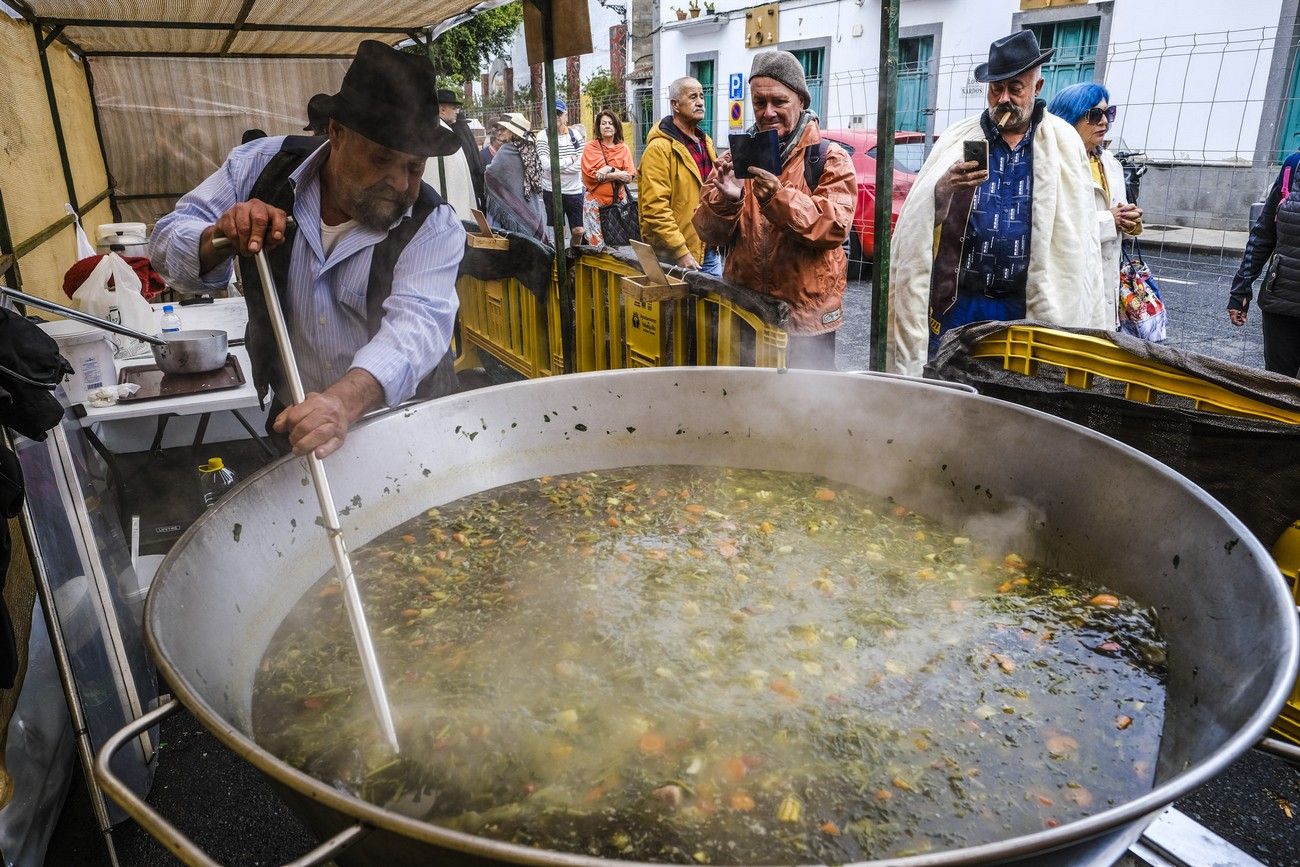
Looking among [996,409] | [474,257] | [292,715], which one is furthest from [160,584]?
[474,257]

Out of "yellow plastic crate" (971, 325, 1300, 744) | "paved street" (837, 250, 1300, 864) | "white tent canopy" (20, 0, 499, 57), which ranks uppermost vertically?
"white tent canopy" (20, 0, 499, 57)

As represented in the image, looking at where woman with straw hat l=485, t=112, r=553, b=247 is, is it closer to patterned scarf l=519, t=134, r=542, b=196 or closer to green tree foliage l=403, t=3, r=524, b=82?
patterned scarf l=519, t=134, r=542, b=196

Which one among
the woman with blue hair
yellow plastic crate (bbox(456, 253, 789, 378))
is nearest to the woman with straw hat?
yellow plastic crate (bbox(456, 253, 789, 378))

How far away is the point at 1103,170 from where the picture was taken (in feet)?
14.1

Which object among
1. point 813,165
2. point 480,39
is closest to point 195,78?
point 813,165

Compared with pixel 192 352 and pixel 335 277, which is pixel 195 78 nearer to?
pixel 192 352

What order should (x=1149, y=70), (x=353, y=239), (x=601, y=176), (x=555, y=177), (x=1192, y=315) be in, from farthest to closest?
(x=1149, y=70)
(x=601, y=176)
(x=1192, y=315)
(x=555, y=177)
(x=353, y=239)

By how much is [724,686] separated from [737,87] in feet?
67.0

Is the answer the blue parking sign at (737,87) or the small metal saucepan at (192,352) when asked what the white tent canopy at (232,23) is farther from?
the blue parking sign at (737,87)

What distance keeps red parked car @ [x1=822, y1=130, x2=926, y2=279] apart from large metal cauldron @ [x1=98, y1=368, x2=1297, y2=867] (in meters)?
7.77

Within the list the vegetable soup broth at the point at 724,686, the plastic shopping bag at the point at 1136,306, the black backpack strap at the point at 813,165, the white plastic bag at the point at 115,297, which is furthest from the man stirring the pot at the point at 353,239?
the plastic shopping bag at the point at 1136,306

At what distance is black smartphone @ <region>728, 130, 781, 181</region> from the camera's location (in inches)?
151

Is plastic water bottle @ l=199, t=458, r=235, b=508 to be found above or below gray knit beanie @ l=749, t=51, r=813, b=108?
below

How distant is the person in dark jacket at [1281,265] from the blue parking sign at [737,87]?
16430mm
